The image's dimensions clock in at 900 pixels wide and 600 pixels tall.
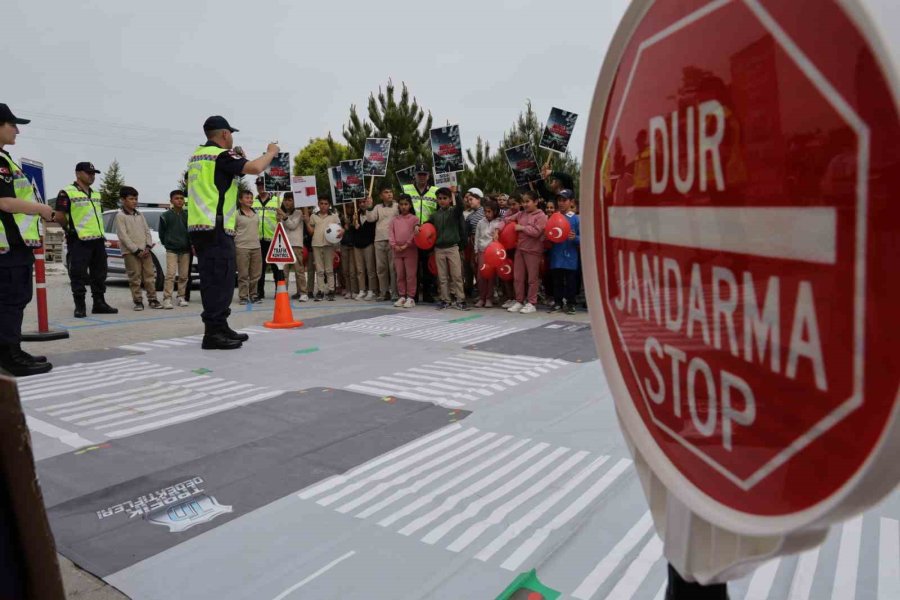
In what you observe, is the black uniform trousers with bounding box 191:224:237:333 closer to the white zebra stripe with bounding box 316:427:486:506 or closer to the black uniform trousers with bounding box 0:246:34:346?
the black uniform trousers with bounding box 0:246:34:346

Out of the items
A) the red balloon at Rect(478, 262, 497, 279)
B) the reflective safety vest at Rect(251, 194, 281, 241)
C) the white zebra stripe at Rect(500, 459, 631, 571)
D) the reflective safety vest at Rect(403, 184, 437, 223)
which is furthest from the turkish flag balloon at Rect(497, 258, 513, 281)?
the white zebra stripe at Rect(500, 459, 631, 571)

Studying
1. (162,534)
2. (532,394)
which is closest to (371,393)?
(532,394)

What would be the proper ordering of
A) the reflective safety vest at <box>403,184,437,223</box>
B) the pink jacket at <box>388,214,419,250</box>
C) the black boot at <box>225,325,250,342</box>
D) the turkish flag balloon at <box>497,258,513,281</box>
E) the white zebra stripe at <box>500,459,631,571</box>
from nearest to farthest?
the white zebra stripe at <box>500,459,631,571</box>, the black boot at <box>225,325,250,342</box>, the turkish flag balloon at <box>497,258,513,281</box>, the pink jacket at <box>388,214,419,250</box>, the reflective safety vest at <box>403,184,437,223</box>

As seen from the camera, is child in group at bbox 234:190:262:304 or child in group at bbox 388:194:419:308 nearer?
child in group at bbox 388:194:419:308

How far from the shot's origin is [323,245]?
936cm

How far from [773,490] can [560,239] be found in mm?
6746

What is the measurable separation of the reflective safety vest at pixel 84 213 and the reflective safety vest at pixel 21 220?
361 centimetres

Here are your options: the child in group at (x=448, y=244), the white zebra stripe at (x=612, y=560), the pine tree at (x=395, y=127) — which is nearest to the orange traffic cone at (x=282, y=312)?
the child in group at (x=448, y=244)

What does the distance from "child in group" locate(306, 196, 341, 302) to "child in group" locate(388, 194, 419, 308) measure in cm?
136

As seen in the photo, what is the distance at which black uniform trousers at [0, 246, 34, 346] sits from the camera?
3.96 meters

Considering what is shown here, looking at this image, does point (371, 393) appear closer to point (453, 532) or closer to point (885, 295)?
point (453, 532)

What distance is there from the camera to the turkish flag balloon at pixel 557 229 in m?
7.05

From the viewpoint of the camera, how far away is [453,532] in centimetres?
191

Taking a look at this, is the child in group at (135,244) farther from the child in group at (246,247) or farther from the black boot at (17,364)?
the black boot at (17,364)
